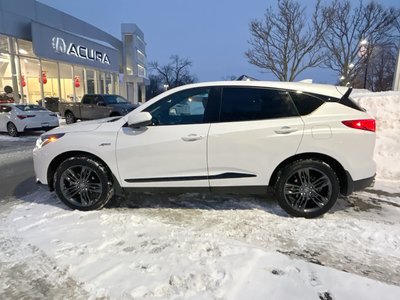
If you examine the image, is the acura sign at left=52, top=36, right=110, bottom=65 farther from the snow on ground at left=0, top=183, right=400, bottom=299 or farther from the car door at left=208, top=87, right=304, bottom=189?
the car door at left=208, top=87, right=304, bottom=189

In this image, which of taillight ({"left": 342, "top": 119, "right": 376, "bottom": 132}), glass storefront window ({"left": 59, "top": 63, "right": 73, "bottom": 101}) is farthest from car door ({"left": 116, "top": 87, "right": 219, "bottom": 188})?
glass storefront window ({"left": 59, "top": 63, "right": 73, "bottom": 101})

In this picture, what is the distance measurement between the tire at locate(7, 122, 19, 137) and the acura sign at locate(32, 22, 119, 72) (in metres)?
8.97

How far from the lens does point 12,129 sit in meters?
14.2

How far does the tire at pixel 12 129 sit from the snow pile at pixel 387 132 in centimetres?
1310

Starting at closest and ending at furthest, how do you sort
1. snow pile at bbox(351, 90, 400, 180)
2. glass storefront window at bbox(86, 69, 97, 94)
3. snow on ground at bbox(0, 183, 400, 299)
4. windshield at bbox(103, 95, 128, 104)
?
snow on ground at bbox(0, 183, 400, 299) < snow pile at bbox(351, 90, 400, 180) < windshield at bbox(103, 95, 128, 104) < glass storefront window at bbox(86, 69, 97, 94)

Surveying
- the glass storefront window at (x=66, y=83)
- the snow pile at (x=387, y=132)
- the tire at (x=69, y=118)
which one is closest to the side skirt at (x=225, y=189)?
the snow pile at (x=387, y=132)

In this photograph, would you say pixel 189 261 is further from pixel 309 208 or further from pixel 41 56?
pixel 41 56

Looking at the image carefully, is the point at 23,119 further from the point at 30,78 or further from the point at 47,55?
the point at 30,78

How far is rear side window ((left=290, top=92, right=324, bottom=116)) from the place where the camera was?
4.36 m

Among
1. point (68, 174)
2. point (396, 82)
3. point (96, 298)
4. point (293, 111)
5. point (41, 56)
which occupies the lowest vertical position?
point (96, 298)

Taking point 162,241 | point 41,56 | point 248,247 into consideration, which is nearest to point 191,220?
point 162,241

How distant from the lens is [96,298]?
9.36 feet

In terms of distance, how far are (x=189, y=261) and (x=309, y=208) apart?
196 cm

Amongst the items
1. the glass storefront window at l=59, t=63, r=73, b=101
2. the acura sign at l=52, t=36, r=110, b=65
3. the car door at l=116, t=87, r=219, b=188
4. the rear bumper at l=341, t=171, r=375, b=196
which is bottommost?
the rear bumper at l=341, t=171, r=375, b=196
